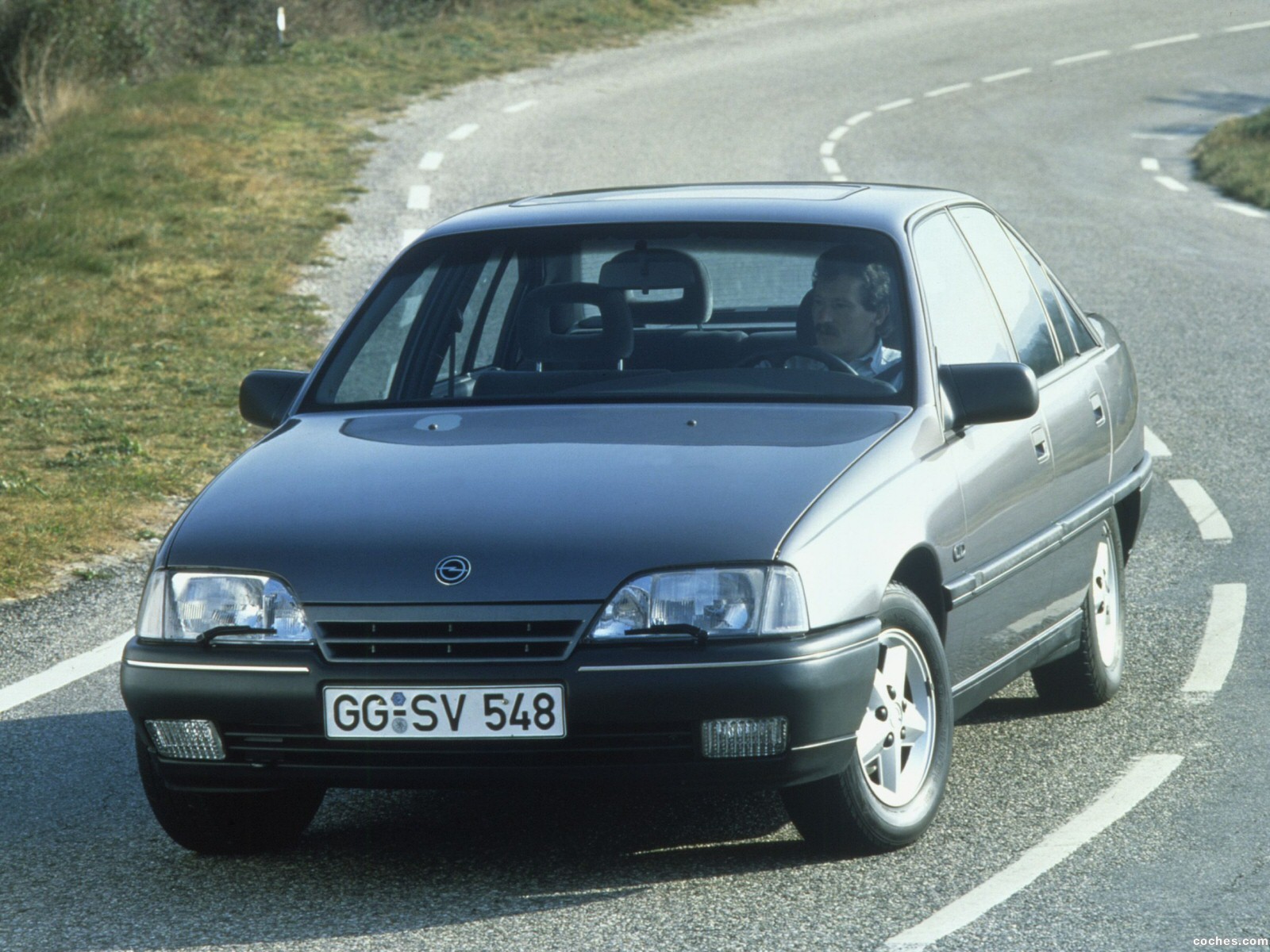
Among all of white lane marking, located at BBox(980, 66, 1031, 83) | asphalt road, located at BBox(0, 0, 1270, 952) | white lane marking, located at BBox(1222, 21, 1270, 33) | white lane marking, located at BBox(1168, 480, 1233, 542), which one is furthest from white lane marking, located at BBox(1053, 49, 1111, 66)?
white lane marking, located at BBox(1168, 480, 1233, 542)

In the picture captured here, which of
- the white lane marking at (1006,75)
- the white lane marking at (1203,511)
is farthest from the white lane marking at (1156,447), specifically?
the white lane marking at (1006,75)

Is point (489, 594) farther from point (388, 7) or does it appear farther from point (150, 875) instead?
point (388, 7)

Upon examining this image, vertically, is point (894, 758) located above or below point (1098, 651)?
above

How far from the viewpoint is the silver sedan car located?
14.4 ft

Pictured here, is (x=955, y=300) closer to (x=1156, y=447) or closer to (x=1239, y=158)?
(x=1156, y=447)

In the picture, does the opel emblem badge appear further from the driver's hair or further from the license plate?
the driver's hair

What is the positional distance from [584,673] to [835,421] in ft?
3.91

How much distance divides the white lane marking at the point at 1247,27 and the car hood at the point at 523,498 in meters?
33.6

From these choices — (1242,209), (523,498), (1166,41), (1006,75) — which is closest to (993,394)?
(523,498)

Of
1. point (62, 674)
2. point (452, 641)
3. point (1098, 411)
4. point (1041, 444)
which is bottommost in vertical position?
point (62, 674)

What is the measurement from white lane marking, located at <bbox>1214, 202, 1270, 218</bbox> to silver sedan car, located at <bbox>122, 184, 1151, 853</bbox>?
13.8 meters

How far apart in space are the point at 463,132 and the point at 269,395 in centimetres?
1738

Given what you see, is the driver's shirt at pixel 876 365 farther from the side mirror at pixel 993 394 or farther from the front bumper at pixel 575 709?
the front bumper at pixel 575 709

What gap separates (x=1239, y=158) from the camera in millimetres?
22609
